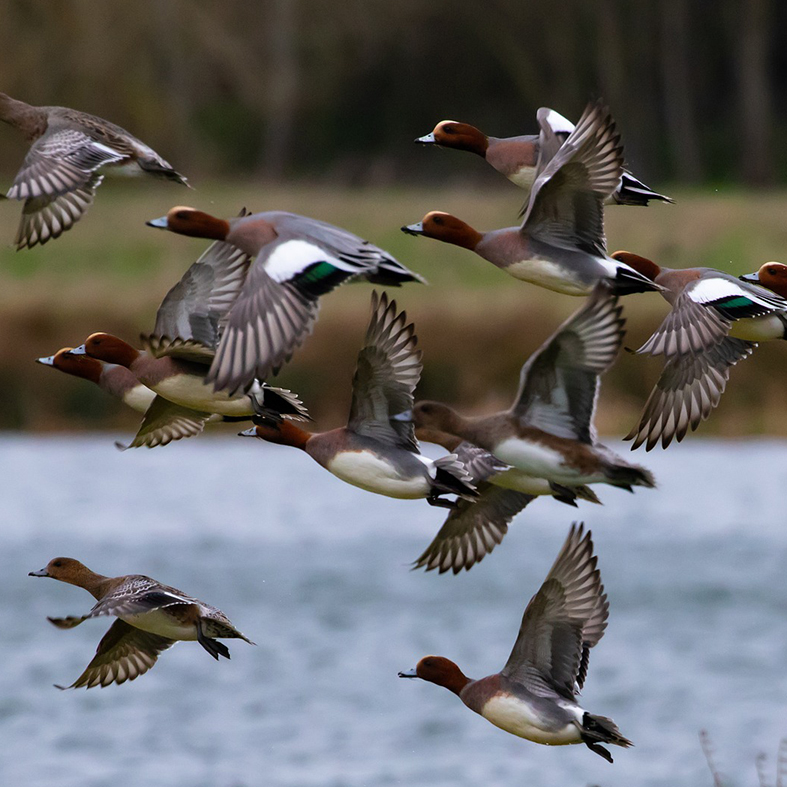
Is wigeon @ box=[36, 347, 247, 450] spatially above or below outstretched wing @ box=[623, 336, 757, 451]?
below

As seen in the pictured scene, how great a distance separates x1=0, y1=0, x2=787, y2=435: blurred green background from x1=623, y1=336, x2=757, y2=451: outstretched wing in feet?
45.8

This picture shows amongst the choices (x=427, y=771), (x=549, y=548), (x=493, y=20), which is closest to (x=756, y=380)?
(x=549, y=548)

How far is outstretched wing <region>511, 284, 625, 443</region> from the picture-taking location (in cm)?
518

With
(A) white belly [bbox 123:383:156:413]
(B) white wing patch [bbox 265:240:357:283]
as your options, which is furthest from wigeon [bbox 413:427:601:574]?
(B) white wing patch [bbox 265:240:357:283]

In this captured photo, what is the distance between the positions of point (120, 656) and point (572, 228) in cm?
252

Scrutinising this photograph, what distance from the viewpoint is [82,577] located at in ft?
24.8

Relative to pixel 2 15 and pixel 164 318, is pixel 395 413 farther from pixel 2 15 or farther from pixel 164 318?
pixel 2 15

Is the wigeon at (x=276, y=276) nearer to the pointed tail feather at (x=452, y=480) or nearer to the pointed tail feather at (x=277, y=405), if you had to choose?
the pointed tail feather at (x=277, y=405)

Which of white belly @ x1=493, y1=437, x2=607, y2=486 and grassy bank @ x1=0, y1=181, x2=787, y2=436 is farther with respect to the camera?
grassy bank @ x1=0, y1=181, x2=787, y2=436

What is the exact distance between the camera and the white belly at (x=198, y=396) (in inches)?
230

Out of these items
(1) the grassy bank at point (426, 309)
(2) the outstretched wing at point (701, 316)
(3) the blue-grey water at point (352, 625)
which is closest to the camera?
(2) the outstretched wing at point (701, 316)

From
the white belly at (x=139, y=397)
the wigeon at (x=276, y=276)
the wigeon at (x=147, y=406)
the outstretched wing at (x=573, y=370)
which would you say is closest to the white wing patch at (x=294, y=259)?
the wigeon at (x=276, y=276)

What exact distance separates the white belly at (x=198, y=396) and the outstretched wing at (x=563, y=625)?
4.01 ft

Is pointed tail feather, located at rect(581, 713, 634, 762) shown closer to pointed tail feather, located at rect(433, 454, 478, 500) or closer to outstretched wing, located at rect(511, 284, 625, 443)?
pointed tail feather, located at rect(433, 454, 478, 500)
